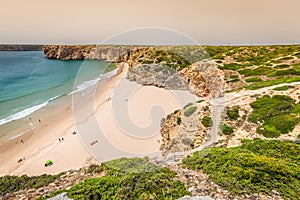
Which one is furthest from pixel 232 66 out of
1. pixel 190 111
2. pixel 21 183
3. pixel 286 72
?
pixel 21 183

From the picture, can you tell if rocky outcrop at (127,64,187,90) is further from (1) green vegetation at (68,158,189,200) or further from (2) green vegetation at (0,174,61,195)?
(1) green vegetation at (68,158,189,200)

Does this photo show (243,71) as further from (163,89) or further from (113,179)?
(113,179)

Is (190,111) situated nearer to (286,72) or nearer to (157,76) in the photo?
(286,72)

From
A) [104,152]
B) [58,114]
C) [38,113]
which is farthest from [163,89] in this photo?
[104,152]

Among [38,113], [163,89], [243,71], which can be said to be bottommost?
[38,113]

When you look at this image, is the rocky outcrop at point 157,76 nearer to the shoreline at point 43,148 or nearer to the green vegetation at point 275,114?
the shoreline at point 43,148

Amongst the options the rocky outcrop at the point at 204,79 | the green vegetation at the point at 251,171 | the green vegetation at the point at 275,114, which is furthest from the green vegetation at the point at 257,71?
the green vegetation at the point at 251,171
